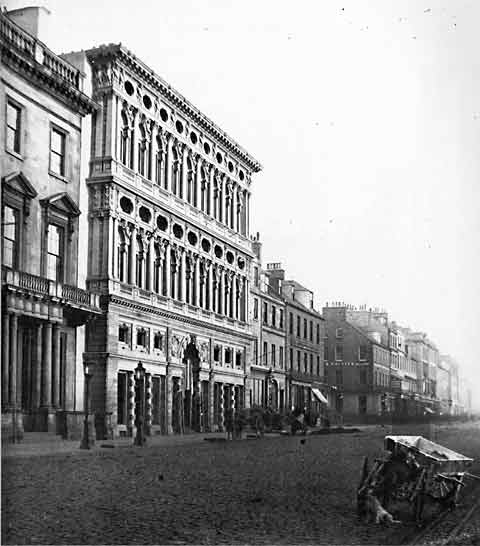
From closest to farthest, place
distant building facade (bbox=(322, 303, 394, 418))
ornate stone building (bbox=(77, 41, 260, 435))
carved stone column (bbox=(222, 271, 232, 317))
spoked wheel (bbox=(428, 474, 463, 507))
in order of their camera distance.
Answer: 1. spoked wheel (bbox=(428, 474, 463, 507))
2. distant building facade (bbox=(322, 303, 394, 418))
3. ornate stone building (bbox=(77, 41, 260, 435))
4. carved stone column (bbox=(222, 271, 232, 317))

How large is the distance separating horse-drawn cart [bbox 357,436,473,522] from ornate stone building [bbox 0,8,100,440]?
3639mm

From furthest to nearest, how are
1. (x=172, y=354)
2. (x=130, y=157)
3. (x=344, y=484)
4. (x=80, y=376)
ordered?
(x=172, y=354)
(x=130, y=157)
(x=80, y=376)
(x=344, y=484)

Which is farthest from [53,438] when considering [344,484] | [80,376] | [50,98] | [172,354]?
[172,354]

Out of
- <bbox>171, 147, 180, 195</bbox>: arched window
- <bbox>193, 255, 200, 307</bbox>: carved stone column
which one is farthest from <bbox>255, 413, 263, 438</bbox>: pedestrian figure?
<bbox>171, 147, 180, 195</bbox>: arched window

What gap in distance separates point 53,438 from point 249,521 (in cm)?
269

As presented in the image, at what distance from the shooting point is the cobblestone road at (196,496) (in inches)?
314

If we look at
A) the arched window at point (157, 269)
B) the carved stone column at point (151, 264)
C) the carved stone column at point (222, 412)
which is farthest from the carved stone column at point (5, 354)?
the arched window at point (157, 269)

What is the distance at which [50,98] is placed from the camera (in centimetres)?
1009

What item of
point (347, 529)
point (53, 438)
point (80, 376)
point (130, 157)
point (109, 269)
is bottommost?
point (347, 529)

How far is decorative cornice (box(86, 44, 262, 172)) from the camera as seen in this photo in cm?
1060

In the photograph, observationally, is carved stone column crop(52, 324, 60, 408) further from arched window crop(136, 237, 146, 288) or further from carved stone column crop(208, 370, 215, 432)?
arched window crop(136, 237, 146, 288)

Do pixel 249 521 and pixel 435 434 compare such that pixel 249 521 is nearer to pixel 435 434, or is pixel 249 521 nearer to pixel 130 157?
pixel 435 434

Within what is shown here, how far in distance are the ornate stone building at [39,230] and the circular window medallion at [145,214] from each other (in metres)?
3.82

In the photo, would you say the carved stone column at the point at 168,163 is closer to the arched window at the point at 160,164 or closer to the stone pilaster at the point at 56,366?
the arched window at the point at 160,164
